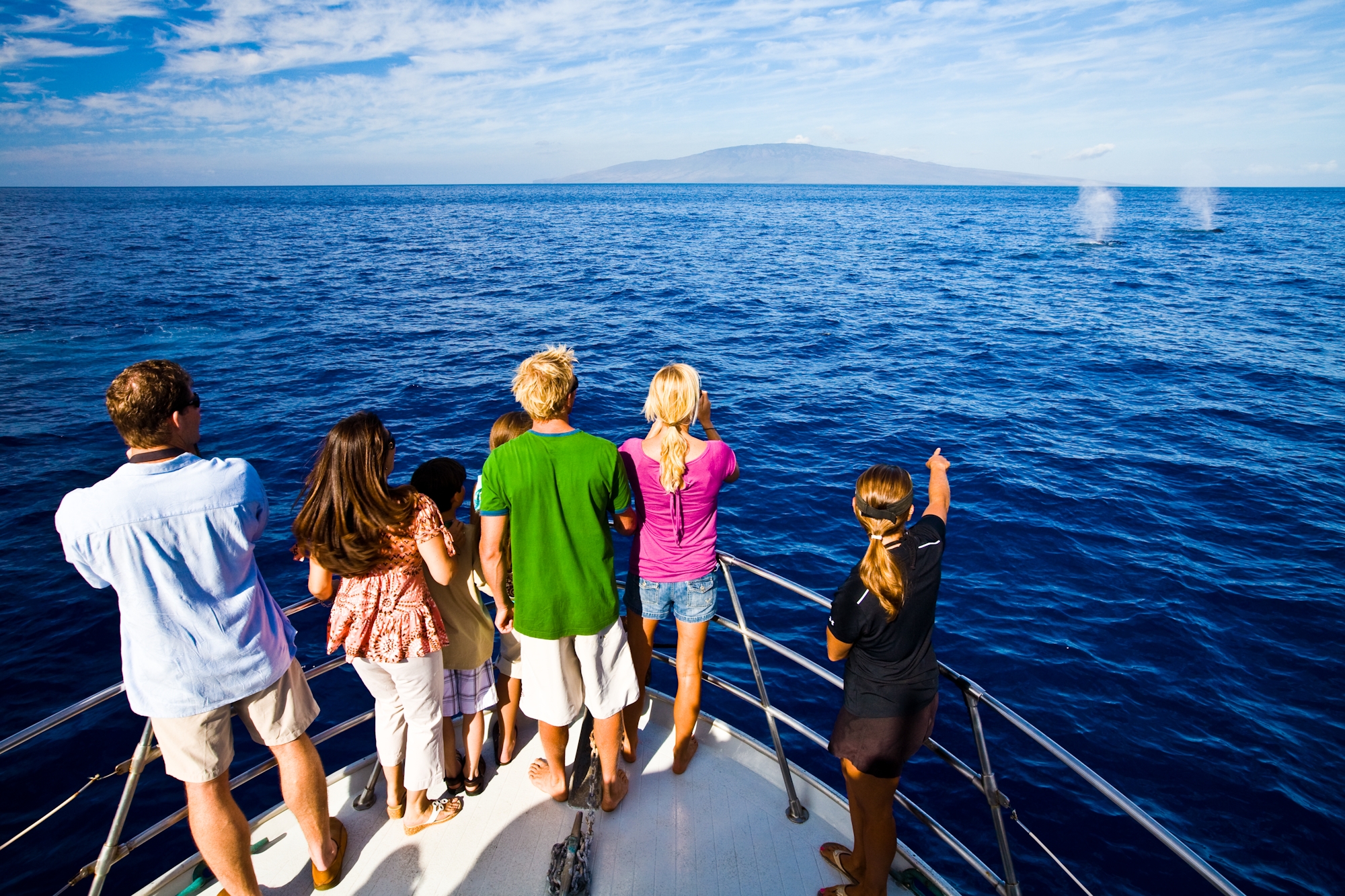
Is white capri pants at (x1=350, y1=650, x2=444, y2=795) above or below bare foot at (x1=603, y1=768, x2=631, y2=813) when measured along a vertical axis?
above

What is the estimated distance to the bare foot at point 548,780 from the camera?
12.8 ft

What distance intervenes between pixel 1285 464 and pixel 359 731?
57.8 ft

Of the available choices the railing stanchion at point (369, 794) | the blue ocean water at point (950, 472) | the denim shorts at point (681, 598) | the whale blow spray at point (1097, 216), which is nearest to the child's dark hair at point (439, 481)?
the denim shorts at point (681, 598)

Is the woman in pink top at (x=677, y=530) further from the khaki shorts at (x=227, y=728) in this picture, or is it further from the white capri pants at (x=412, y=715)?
the khaki shorts at (x=227, y=728)

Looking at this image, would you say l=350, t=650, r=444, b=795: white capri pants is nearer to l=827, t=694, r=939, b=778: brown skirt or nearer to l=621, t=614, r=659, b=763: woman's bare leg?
l=621, t=614, r=659, b=763: woman's bare leg

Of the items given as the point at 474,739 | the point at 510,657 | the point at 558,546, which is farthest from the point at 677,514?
the point at 474,739

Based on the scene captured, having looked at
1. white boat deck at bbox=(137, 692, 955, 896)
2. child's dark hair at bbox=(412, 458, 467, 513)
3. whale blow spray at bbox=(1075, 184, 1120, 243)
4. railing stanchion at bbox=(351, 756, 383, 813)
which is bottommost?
whale blow spray at bbox=(1075, 184, 1120, 243)

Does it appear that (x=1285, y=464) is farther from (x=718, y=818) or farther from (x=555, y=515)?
(x=555, y=515)

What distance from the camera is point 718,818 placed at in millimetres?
3891

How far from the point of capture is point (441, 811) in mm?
3793

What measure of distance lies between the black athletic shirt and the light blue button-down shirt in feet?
7.71

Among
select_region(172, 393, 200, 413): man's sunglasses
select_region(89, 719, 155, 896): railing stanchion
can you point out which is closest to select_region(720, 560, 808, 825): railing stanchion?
select_region(172, 393, 200, 413): man's sunglasses

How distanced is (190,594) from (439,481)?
1.11 m

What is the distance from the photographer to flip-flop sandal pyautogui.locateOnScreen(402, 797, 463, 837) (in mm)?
3725
